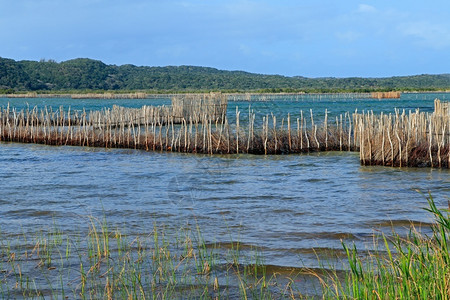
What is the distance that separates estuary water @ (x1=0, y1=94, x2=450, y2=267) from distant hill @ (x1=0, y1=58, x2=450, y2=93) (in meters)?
116

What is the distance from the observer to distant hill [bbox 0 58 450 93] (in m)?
137

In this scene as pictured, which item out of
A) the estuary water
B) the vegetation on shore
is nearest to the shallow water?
the estuary water

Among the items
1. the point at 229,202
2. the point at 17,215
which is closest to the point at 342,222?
the point at 229,202

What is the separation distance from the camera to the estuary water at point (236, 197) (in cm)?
811

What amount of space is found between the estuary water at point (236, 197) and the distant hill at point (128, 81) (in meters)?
116

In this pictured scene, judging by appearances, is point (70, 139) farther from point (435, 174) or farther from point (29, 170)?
point (435, 174)

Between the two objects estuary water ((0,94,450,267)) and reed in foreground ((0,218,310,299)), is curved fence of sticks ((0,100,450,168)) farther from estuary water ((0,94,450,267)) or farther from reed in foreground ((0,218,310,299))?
reed in foreground ((0,218,310,299))

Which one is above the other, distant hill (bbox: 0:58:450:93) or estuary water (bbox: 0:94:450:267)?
distant hill (bbox: 0:58:450:93)

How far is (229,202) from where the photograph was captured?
10.6 meters

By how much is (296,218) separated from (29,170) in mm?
8870

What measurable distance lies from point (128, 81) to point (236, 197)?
474ft

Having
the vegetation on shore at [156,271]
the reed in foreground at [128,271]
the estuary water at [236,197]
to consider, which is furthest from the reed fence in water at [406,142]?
the reed in foreground at [128,271]

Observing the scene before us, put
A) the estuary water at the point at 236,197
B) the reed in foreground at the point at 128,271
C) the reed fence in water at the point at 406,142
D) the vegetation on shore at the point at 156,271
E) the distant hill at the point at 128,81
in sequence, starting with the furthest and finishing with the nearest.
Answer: the distant hill at the point at 128,81 < the reed fence in water at the point at 406,142 < the estuary water at the point at 236,197 < the reed in foreground at the point at 128,271 < the vegetation on shore at the point at 156,271

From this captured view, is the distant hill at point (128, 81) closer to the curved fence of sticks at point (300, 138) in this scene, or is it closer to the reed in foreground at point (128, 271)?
the curved fence of sticks at point (300, 138)
